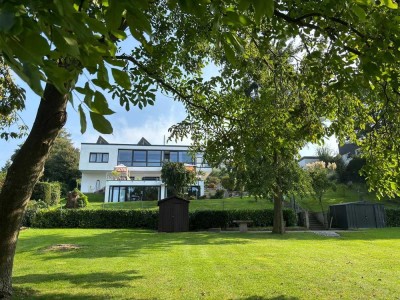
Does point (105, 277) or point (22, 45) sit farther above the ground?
point (22, 45)

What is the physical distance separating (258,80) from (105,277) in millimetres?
6236

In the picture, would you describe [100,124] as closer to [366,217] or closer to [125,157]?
[366,217]

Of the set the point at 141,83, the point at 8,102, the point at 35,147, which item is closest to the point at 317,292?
the point at 141,83

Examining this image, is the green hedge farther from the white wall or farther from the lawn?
the white wall

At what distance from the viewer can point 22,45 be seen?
4.31ft

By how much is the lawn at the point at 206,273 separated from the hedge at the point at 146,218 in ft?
43.3

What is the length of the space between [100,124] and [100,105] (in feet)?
0.43

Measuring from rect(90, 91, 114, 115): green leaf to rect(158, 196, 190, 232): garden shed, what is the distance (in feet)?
78.2

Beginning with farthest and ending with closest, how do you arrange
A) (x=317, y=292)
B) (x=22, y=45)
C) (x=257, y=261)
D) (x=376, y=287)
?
(x=257, y=261) < (x=376, y=287) < (x=317, y=292) < (x=22, y=45)

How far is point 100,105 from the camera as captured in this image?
1.68 meters

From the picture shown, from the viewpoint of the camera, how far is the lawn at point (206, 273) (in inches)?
281

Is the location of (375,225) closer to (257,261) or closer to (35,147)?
(257,261)

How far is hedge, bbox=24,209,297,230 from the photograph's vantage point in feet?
89.0

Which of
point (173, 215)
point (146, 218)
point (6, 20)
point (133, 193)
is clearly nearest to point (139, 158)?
point (133, 193)
